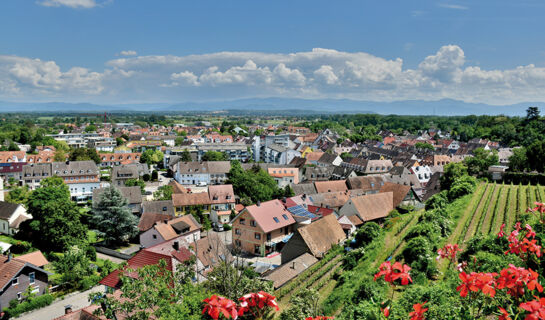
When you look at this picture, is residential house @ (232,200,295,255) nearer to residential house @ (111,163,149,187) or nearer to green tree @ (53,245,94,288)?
green tree @ (53,245,94,288)

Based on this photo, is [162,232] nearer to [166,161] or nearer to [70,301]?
[70,301]

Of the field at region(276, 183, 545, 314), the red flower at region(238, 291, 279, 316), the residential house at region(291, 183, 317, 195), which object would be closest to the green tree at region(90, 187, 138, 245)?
the field at region(276, 183, 545, 314)

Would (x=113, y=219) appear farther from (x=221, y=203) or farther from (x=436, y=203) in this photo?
(x=436, y=203)

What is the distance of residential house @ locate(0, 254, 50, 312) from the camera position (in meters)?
22.5

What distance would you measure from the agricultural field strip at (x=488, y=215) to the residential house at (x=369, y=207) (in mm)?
10372

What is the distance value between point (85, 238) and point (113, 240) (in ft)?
8.63

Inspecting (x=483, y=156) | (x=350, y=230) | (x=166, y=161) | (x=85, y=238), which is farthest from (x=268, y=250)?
(x=166, y=161)

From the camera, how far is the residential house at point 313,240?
2600 centimetres

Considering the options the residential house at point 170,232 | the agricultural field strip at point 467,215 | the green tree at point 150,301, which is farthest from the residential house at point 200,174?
the green tree at point 150,301

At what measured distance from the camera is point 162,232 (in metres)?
31.6

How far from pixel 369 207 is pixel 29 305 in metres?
31.0

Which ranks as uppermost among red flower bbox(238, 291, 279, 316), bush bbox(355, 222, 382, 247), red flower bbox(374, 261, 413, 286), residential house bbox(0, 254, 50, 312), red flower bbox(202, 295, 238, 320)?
red flower bbox(374, 261, 413, 286)

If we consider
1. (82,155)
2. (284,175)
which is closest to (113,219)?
(284,175)

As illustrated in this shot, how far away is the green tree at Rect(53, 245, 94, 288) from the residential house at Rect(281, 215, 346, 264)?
630 inches
